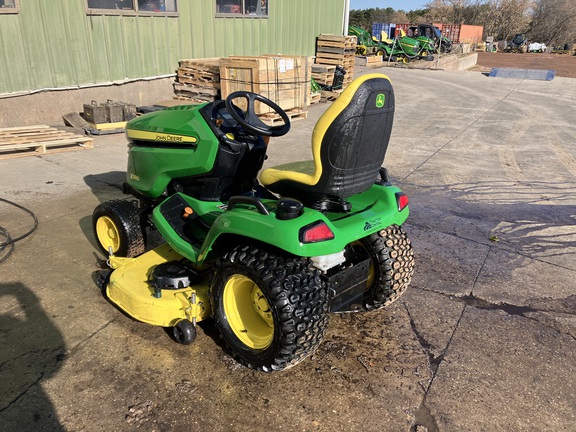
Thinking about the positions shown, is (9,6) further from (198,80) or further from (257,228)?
(257,228)

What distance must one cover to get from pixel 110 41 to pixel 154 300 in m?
7.32

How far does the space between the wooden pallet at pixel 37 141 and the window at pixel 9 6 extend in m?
1.77

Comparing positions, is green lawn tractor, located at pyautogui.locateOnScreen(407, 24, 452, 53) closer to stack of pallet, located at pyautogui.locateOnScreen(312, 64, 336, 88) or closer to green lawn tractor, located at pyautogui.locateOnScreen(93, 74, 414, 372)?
stack of pallet, located at pyautogui.locateOnScreen(312, 64, 336, 88)

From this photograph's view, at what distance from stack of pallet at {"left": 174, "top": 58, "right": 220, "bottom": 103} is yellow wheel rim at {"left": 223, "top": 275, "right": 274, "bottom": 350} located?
7344 millimetres

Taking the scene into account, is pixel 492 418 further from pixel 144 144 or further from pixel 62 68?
pixel 62 68

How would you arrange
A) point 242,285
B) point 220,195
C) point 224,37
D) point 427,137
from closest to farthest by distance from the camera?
point 242,285, point 220,195, point 427,137, point 224,37

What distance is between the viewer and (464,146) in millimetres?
8422

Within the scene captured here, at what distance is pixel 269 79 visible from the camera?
8.77m

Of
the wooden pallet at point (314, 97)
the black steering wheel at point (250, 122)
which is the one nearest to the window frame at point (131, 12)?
the wooden pallet at point (314, 97)

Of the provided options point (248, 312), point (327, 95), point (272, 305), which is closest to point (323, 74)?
point (327, 95)

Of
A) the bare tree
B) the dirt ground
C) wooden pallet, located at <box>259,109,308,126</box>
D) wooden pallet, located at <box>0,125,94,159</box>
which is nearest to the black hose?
wooden pallet, located at <box>0,125,94,159</box>

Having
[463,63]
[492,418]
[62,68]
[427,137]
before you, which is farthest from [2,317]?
[463,63]

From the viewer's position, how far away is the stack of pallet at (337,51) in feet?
42.2

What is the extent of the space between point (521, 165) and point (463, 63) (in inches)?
782
